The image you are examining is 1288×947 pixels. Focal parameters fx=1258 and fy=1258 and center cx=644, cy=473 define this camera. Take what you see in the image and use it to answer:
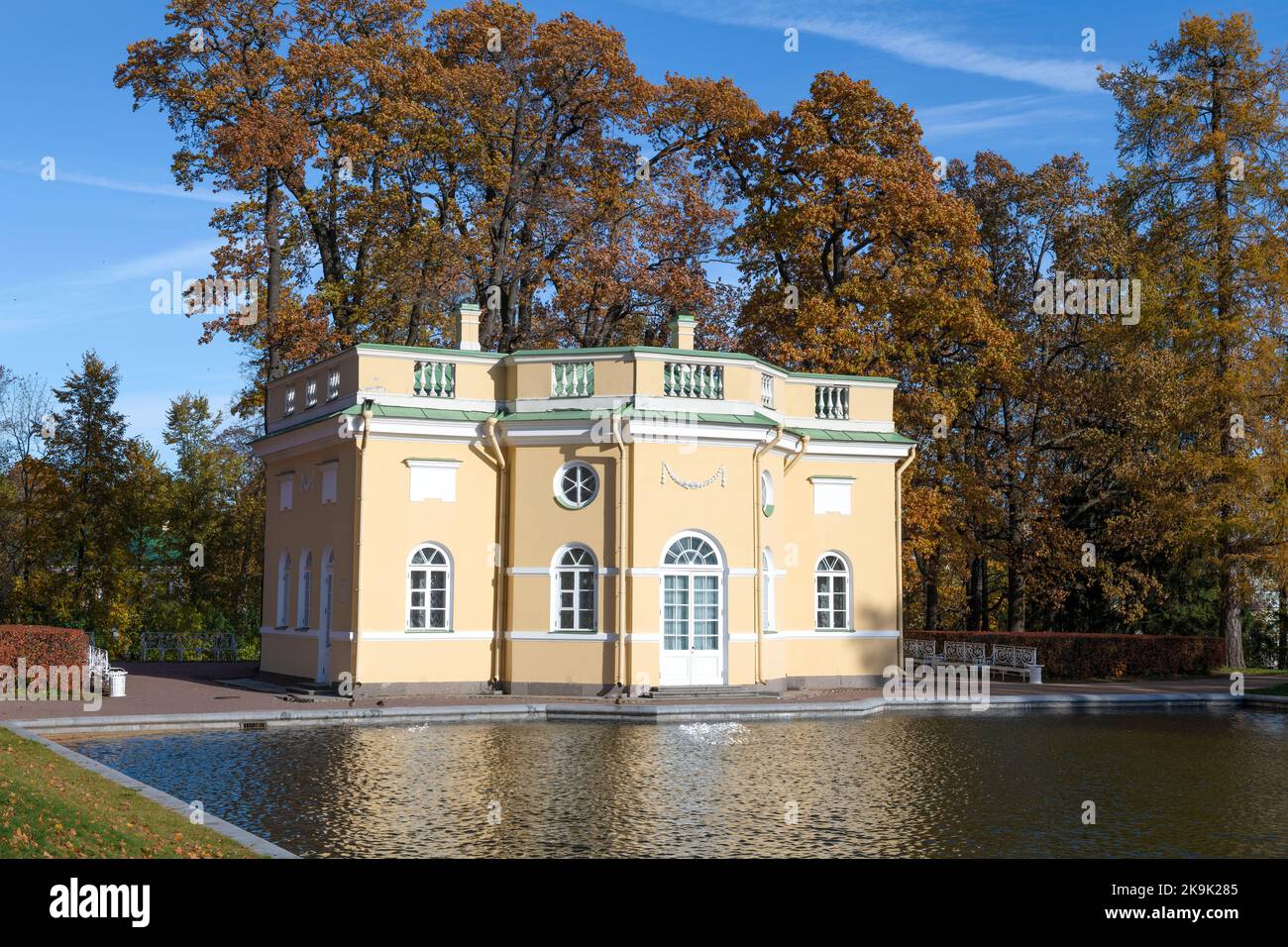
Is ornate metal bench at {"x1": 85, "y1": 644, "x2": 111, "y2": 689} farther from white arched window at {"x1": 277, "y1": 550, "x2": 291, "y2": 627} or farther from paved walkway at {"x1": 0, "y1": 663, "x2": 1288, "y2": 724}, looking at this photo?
white arched window at {"x1": 277, "y1": 550, "x2": 291, "y2": 627}

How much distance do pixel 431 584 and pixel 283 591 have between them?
497 centimetres

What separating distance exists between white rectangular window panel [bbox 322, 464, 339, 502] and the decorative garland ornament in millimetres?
6197

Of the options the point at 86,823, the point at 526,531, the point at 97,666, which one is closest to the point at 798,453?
the point at 526,531

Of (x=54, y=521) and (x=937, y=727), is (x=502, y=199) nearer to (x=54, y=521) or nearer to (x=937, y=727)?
(x=54, y=521)

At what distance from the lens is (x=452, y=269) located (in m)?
32.9

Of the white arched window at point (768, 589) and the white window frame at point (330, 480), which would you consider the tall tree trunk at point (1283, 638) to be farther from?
the white window frame at point (330, 480)

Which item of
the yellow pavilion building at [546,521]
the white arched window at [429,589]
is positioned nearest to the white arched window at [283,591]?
the yellow pavilion building at [546,521]

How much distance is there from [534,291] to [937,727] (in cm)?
2066

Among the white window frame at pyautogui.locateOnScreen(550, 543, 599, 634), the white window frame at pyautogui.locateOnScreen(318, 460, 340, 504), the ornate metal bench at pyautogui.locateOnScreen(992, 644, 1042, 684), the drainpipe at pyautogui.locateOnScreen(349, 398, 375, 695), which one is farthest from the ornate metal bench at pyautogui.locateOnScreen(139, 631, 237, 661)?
the ornate metal bench at pyautogui.locateOnScreen(992, 644, 1042, 684)

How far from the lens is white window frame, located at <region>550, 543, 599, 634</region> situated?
73.8 ft

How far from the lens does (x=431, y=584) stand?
74.7 feet

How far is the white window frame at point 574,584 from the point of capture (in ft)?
73.8

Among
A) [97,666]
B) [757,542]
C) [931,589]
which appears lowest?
→ [97,666]

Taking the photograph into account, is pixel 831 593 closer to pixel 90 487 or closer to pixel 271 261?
pixel 271 261
